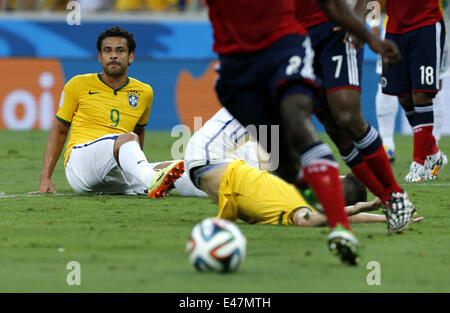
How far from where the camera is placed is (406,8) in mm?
8836

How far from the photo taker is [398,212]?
5.61m

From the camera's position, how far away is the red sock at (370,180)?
576cm

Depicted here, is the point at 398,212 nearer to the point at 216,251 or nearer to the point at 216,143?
the point at 216,143

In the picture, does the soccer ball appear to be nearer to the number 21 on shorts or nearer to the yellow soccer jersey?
the yellow soccer jersey

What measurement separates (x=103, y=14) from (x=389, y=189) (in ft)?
49.5

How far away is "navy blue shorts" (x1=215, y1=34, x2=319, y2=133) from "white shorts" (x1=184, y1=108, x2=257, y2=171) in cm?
100

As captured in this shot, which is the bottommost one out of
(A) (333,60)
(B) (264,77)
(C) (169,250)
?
(C) (169,250)

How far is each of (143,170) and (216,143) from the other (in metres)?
1.60

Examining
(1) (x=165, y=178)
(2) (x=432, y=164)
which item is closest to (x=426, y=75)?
(2) (x=432, y=164)

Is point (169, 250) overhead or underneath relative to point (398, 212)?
underneath

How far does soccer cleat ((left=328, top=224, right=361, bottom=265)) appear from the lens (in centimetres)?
442

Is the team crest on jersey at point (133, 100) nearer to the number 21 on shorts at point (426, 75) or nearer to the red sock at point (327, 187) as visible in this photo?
the number 21 on shorts at point (426, 75)

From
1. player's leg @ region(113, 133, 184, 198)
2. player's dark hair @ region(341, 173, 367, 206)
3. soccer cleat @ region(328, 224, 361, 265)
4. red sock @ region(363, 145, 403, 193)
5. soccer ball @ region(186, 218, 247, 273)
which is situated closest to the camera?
soccer ball @ region(186, 218, 247, 273)

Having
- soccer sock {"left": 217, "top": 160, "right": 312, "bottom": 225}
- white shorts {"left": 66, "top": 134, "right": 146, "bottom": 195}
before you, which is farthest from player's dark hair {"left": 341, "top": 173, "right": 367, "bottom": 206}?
white shorts {"left": 66, "top": 134, "right": 146, "bottom": 195}
